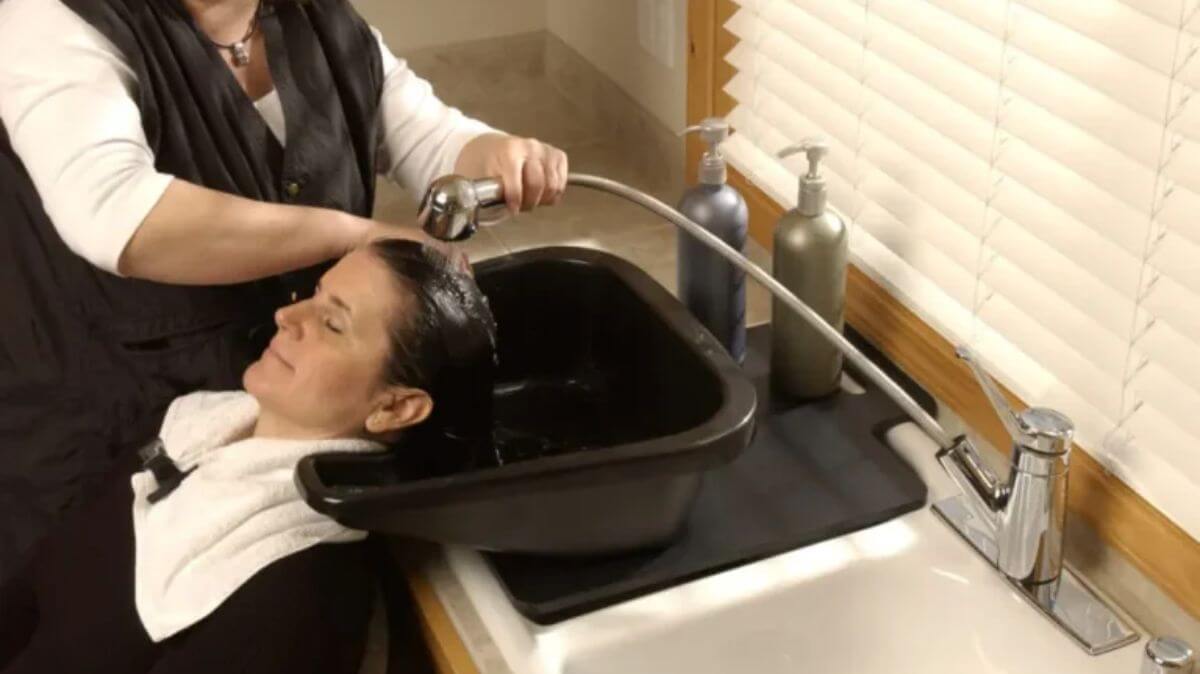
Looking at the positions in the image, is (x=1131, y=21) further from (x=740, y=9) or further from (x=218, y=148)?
(x=218, y=148)

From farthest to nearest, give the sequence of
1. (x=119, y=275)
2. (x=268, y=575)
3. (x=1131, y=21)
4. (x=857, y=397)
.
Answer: (x=857, y=397) < (x=119, y=275) < (x=268, y=575) < (x=1131, y=21)

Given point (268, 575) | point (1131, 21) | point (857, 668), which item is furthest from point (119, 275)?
point (1131, 21)

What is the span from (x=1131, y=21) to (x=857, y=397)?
496mm

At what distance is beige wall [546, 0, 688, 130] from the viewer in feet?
5.98

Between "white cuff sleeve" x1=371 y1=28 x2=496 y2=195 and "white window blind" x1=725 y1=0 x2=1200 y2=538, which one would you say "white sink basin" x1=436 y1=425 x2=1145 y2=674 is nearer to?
"white window blind" x1=725 y1=0 x2=1200 y2=538

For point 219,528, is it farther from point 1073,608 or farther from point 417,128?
point 1073,608

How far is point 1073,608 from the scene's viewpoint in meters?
1.17

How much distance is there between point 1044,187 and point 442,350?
516 mm

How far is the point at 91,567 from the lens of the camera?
1.24m

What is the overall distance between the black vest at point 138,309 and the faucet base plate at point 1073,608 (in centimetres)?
67

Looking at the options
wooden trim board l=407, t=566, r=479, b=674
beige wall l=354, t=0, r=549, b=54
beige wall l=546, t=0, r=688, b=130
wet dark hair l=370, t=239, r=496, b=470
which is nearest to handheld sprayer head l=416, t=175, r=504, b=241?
wet dark hair l=370, t=239, r=496, b=470

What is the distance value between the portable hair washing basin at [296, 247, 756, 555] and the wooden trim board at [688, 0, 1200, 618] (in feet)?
0.79

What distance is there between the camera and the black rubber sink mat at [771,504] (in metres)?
1.19

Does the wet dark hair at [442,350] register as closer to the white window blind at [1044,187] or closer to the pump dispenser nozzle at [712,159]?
the pump dispenser nozzle at [712,159]
